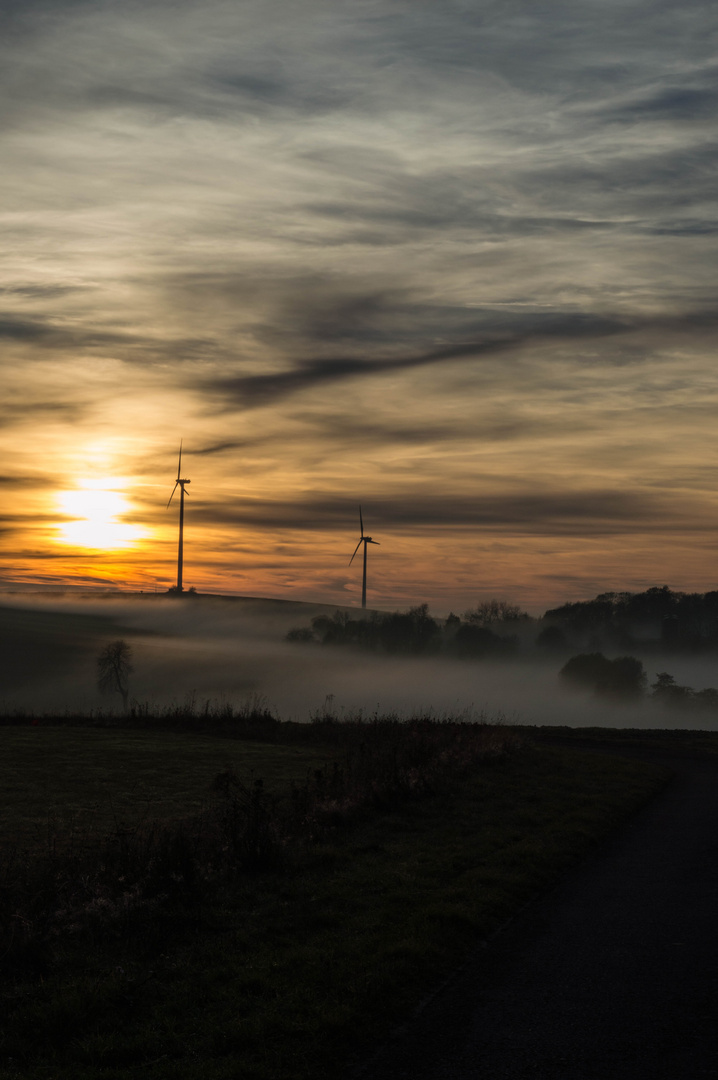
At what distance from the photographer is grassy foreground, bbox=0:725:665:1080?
785 cm

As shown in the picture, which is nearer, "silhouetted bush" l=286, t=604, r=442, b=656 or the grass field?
the grass field

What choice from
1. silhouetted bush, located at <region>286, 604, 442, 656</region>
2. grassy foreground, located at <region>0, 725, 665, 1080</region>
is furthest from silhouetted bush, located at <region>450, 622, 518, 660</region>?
grassy foreground, located at <region>0, 725, 665, 1080</region>

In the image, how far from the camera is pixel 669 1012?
27.6 feet

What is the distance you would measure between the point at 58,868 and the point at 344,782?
914cm

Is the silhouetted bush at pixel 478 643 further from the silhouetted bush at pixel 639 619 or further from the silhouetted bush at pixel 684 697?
the silhouetted bush at pixel 684 697

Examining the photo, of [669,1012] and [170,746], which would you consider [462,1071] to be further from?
[170,746]

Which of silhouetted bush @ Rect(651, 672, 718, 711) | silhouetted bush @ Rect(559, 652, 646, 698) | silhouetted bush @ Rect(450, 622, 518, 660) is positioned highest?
silhouetted bush @ Rect(450, 622, 518, 660)

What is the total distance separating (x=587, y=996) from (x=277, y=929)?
4247mm

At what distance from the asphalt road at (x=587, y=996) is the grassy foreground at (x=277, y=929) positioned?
493 mm

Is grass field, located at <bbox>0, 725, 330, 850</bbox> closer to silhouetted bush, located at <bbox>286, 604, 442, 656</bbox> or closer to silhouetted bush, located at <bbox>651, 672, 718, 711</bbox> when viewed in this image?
silhouetted bush, located at <bbox>651, 672, 718, 711</bbox>

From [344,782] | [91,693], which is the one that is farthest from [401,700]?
[344,782]

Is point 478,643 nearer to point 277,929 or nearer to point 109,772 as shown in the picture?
point 109,772

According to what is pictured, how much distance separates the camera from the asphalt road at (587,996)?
7.37 meters

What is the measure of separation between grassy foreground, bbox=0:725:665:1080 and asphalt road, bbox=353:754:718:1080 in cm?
49
